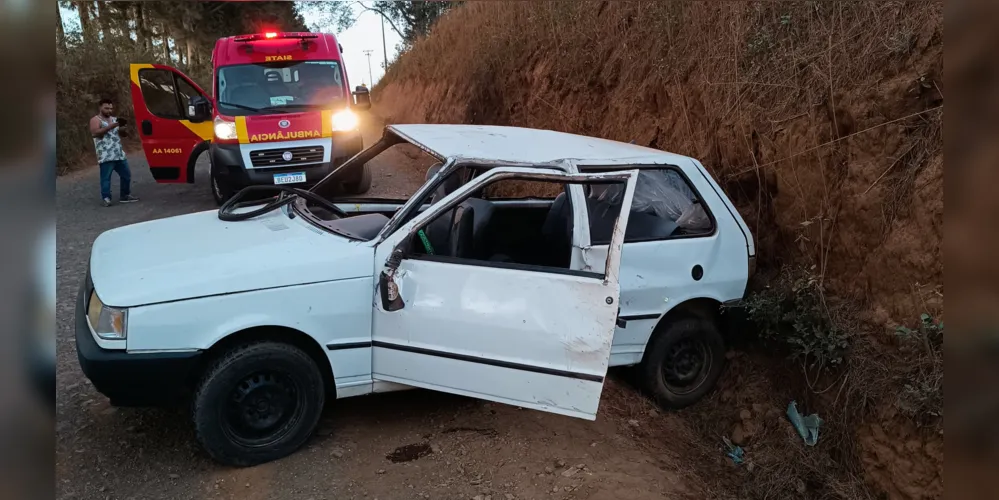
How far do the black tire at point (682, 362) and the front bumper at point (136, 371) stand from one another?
8.82ft

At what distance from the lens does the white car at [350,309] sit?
10.2 feet

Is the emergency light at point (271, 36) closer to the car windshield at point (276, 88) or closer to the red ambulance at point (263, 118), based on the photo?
the red ambulance at point (263, 118)

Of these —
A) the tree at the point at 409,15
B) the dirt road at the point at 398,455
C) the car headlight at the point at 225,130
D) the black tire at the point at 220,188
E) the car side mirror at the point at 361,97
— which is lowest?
the dirt road at the point at 398,455

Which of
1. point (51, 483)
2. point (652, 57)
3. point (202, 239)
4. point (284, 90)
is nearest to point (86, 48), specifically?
point (284, 90)

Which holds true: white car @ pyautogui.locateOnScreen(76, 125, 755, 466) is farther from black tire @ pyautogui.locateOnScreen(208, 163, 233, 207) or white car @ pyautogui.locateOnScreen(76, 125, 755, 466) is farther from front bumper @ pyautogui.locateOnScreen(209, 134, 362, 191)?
black tire @ pyautogui.locateOnScreen(208, 163, 233, 207)

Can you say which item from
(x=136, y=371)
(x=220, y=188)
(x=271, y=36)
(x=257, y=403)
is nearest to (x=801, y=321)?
(x=257, y=403)

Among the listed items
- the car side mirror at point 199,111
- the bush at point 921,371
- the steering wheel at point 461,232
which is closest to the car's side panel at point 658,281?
the steering wheel at point 461,232

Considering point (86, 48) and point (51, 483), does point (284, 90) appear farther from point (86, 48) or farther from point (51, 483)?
Result: point (86, 48)

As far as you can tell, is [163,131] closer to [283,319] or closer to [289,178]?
[289,178]

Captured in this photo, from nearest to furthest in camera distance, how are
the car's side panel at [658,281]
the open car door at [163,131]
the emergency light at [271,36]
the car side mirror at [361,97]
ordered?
the car's side panel at [658,281] → the emergency light at [271,36] → the car side mirror at [361,97] → the open car door at [163,131]

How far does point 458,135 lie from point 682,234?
1587 mm

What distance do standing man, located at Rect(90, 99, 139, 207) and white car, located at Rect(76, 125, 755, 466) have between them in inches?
277

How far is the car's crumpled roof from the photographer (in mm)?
3770

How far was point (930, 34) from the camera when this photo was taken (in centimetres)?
416
